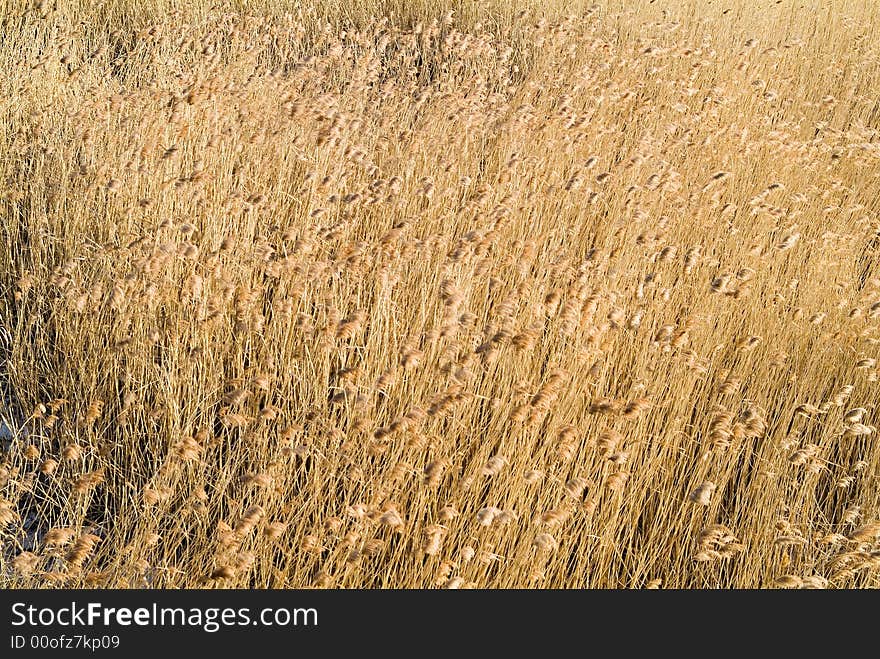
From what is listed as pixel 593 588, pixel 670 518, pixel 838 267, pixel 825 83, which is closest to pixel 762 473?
pixel 670 518

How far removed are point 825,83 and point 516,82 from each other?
86.1 inches

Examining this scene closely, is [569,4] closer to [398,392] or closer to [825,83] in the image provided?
[825,83]

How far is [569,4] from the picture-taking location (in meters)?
7.49

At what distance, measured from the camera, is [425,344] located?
248cm

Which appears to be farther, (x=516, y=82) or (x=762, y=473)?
(x=516, y=82)

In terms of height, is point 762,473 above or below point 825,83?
below

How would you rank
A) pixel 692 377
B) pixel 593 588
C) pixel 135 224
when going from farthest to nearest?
pixel 135 224
pixel 692 377
pixel 593 588

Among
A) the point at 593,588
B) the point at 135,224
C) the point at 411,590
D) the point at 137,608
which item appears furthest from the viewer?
the point at 135,224

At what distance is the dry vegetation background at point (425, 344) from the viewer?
2.12m

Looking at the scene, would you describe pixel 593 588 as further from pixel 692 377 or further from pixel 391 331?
pixel 391 331

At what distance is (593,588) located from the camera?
7.36ft

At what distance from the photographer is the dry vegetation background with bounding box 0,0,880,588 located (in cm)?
212

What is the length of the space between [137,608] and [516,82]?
15.8 ft

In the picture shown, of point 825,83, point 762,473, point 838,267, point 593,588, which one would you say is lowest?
point 593,588
